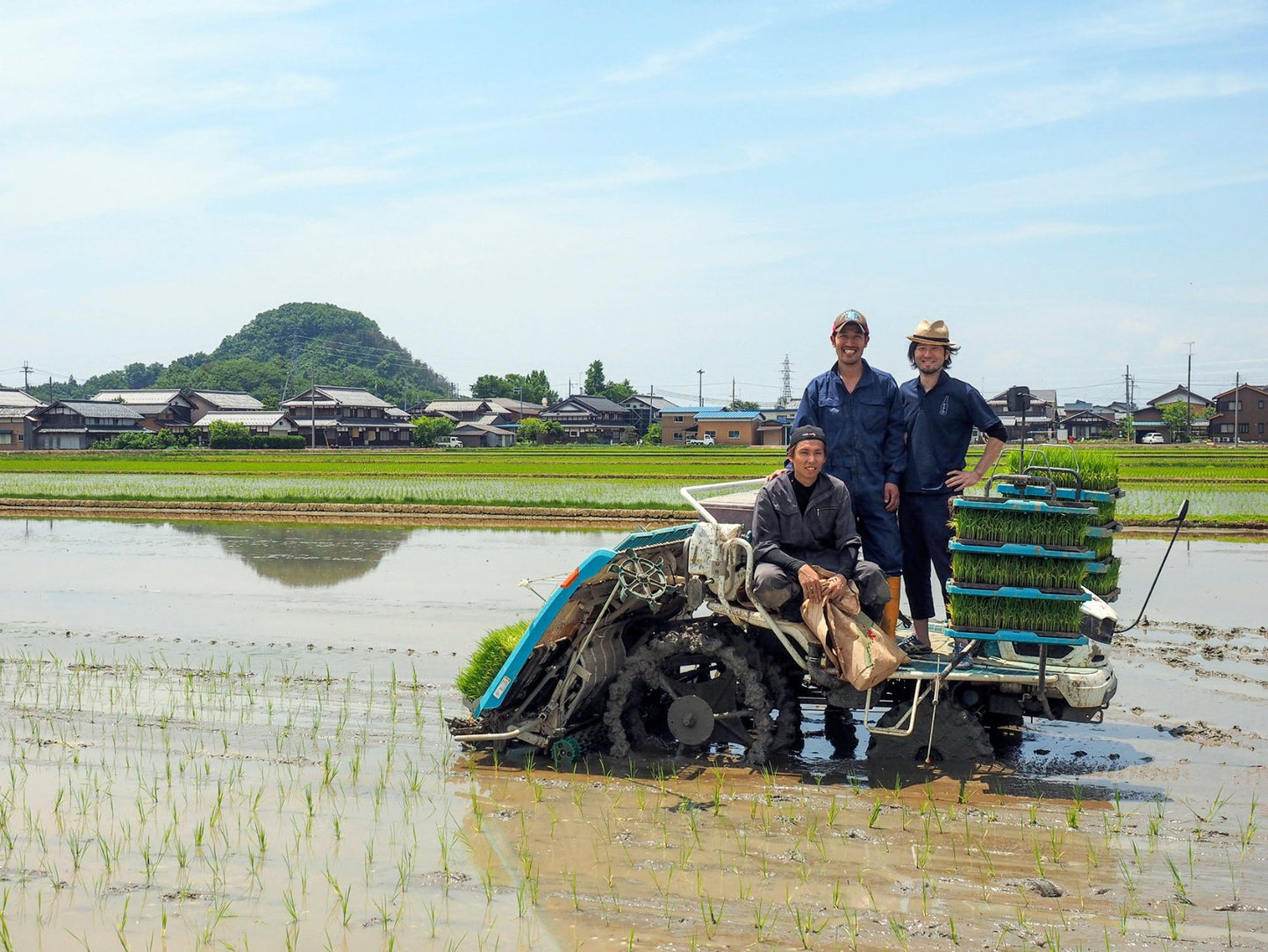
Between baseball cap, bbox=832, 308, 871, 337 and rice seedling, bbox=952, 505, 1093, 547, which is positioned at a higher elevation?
baseball cap, bbox=832, 308, 871, 337

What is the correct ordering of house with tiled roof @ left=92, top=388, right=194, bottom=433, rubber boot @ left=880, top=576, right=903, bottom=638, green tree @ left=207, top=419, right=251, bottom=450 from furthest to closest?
1. house with tiled roof @ left=92, top=388, right=194, bottom=433
2. green tree @ left=207, top=419, right=251, bottom=450
3. rubber boot @ left=880, top=576, right=903, bottom=638

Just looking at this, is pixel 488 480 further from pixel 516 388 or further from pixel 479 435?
pixel 516 388

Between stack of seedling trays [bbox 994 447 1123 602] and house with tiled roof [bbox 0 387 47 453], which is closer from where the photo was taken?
stack of seedling trays [bbox 994 447 1123 602]

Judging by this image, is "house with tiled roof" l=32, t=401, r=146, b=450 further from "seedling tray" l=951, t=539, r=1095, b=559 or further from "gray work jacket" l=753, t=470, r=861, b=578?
"seedling tray" l=951, t=539, r=1095, b=559

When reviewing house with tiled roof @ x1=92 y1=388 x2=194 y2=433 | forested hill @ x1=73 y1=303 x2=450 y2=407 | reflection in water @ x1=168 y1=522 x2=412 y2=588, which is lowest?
reflection in water @ x1=168 y1=522 x2=412 y2=588

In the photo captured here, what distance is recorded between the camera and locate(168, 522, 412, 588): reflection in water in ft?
47.8

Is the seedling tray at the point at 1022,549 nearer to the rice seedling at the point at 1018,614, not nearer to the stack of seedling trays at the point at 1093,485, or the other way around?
the rice seedling at the point at 1018,614

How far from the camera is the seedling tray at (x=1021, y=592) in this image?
554 centimetres

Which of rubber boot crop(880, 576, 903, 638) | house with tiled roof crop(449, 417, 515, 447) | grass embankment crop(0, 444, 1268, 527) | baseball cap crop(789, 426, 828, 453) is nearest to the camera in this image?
baseball cap crop(789, 426, 828, 453)

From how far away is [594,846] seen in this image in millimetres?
5031

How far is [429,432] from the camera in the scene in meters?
87.4

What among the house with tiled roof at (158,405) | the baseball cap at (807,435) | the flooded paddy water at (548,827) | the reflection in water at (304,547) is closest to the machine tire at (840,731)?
the flooded paddy water at (548,827)

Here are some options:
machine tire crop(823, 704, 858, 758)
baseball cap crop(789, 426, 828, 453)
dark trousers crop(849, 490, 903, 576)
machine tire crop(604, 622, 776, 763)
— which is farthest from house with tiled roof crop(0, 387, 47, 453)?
baseball cap crop(789, 426, 828, 453)

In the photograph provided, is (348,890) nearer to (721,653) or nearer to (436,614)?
(721,653)
